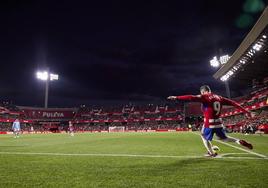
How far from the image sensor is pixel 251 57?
132 ft

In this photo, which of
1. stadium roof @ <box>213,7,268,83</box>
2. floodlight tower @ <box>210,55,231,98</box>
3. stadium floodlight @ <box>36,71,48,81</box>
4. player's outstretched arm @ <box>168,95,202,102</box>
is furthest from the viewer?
stadium floodlight @ <box>36,71,48,81</box>

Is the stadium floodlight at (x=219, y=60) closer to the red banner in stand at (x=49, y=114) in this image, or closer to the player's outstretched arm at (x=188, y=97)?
the player's outstretched arm at (x=188, y=97)

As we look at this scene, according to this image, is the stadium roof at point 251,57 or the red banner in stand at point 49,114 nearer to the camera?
the stadium roof at point 251,57

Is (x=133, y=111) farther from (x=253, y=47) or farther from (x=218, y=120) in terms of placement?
(x=218, y=120)

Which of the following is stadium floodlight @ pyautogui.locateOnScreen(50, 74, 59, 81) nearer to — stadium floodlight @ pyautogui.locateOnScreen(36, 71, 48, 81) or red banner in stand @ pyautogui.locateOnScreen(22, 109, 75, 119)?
stadium floodlight @ pyautogui.locateOnScreen(36, 71, 48, 81)

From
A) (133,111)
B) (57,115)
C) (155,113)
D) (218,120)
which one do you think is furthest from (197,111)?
(218,120)

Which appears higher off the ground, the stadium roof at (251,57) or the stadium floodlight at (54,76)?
the stadium floodlight at (54,76)

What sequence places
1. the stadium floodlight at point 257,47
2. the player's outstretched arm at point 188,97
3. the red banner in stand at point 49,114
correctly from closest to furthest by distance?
the player's outstretched arm at point 188,97, the stadium floodlight at point 257,47, the red banner in stand at point 49,114

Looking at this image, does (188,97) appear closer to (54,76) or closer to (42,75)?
(42,75)

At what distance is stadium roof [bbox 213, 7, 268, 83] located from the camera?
1225 inches

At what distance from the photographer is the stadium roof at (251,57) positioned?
102 feet

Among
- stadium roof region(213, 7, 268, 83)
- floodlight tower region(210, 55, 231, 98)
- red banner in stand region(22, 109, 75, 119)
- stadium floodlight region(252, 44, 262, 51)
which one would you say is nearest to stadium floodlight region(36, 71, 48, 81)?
red banner in stand region(22, 109, 75, 119)

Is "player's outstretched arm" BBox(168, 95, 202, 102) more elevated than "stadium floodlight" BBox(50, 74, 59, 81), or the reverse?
"stadium floodlight" BBox(50, 74, 59, 81)

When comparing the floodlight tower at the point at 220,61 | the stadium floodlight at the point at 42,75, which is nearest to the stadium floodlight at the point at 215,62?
the floodlight tower at the point at 220,61
